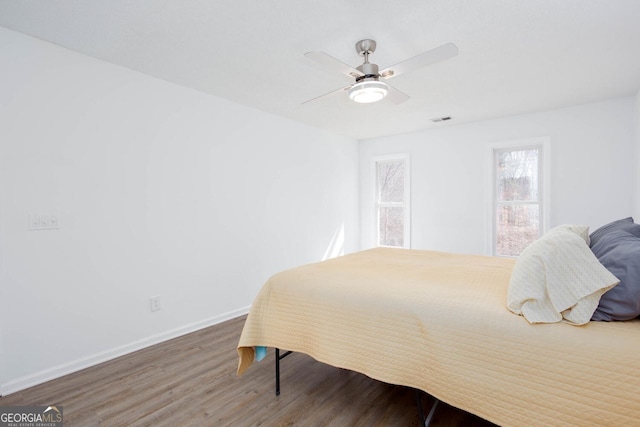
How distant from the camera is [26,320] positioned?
2.07m

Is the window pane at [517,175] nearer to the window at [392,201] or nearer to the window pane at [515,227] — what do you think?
the window pane at [515,227]

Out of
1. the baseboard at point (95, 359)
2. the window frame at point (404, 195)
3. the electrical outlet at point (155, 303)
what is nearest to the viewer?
the baseboard at point (95, 359)

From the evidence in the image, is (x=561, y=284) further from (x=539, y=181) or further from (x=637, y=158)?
(x=539, y=181)

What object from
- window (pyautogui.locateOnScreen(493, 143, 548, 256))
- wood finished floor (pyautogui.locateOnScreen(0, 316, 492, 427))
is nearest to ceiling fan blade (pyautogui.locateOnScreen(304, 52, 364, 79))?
wood finished floor (pyautogui.locateOnScreen(0, 316, 492, 427))

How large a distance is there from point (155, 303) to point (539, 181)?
179 inches

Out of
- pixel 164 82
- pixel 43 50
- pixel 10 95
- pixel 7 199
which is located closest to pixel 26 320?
pixel 7 199

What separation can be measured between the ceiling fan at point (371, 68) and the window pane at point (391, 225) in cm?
298

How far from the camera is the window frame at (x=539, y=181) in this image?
12.1ft

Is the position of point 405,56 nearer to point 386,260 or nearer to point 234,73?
point 234,73

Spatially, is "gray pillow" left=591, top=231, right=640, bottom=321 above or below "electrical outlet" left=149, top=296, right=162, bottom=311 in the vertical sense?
above

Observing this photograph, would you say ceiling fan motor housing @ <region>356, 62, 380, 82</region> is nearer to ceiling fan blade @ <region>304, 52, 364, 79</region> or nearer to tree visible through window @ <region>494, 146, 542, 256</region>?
ceiling fan blade @ <region>304, 52, 364, 79</region>

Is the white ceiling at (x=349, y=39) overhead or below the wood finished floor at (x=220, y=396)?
overhead

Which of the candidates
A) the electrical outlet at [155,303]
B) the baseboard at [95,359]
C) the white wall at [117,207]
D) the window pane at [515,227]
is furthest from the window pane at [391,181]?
the electrical outlet at [155,303]

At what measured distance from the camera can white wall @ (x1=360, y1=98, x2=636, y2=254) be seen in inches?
132
